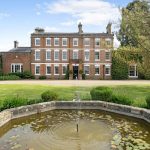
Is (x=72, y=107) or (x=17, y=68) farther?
(x=17, y=68)

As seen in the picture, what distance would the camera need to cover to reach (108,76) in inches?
2124

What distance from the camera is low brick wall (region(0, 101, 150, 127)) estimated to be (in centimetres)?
1248

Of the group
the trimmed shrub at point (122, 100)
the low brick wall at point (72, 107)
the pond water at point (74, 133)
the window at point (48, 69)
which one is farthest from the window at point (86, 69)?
the pond water at point (74, 133)

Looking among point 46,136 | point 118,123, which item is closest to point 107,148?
point 46,136

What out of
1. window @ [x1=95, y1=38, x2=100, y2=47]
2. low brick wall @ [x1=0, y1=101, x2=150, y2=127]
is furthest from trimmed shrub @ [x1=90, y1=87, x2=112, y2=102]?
window @ [x1=95, y1=38, x2=100, y2=47]

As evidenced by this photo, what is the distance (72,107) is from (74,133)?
557 cm

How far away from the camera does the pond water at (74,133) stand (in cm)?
894

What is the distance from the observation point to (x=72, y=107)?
15.9m

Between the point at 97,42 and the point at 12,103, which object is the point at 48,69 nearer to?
the point at 97,42

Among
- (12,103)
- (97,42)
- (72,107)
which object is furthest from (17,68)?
(12,103)

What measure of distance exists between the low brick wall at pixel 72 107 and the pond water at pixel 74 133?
0.36 metres

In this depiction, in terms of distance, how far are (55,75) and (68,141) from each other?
1761 inches

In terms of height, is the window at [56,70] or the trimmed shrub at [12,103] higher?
the window at [56,70]

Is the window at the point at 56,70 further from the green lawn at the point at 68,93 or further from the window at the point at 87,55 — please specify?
the green lawn at the point at 68,93
